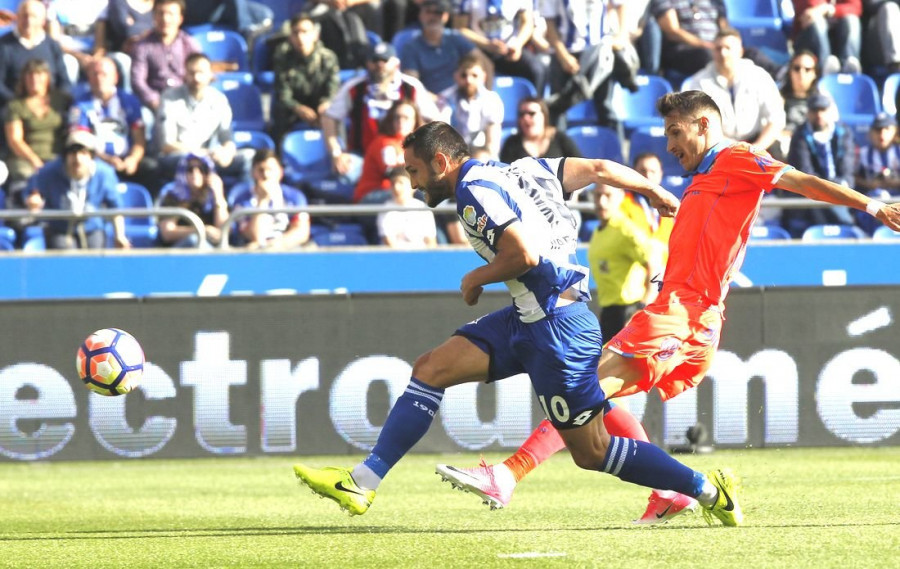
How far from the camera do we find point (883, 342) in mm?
12125

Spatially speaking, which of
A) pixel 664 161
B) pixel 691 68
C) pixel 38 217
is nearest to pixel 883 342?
pixel 664 161

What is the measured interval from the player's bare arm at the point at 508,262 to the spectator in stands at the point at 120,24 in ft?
Result: 34.0

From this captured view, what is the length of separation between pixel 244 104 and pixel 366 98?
63.6 inches

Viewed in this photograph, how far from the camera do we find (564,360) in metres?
6.54

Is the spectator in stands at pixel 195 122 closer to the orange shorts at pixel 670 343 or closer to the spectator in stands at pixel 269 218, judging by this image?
the spectator in stands at pixel 269 218

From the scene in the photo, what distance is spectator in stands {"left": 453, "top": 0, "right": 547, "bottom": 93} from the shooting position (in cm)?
1569

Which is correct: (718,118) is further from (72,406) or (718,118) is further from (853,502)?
(72,406)

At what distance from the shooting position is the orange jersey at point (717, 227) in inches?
281

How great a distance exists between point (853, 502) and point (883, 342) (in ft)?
14.0

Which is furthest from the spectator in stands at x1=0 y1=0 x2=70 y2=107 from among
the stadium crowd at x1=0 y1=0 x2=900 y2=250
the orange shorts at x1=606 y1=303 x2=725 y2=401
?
the orange shorts at x1=606 y1=303 x2=725 y2=401

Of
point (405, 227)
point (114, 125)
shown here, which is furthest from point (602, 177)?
point (114, 125)

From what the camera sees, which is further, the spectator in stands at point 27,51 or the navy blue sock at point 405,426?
the spectator in stands at point 27,51

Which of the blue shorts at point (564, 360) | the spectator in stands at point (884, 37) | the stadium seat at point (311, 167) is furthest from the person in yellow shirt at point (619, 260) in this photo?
the spectator in stands at point (884, 37)

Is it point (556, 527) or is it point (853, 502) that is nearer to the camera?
point (556, 527)
